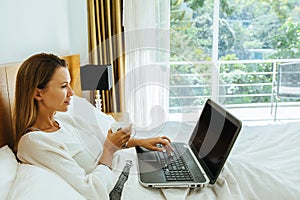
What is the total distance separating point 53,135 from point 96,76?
3.77ft

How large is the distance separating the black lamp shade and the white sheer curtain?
6.7 inches

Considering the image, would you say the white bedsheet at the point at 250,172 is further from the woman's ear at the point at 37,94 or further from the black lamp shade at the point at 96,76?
the black lamp shade at the point at 96,76

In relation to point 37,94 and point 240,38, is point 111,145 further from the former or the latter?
point 240,38

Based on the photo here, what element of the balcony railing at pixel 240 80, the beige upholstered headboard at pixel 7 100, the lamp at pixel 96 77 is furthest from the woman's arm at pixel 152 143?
the balcony railing at pixel 240 80

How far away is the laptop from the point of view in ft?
3.50

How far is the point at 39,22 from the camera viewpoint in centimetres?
168

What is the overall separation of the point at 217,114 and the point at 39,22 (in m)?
1.12

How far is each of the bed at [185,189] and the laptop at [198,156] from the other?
34 millimetres

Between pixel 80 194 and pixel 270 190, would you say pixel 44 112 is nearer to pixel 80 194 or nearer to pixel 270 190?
pixel 80 194

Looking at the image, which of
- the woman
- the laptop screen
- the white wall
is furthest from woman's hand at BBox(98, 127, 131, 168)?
the white wall

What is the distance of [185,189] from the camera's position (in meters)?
1.05

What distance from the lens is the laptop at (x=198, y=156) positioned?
107 cm

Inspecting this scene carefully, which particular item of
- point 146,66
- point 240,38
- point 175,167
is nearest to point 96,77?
point 146,66

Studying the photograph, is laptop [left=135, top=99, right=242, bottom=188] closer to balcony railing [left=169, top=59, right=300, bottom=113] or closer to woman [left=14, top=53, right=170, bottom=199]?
woman [left=14, top=53, right=170, bottom=199]
